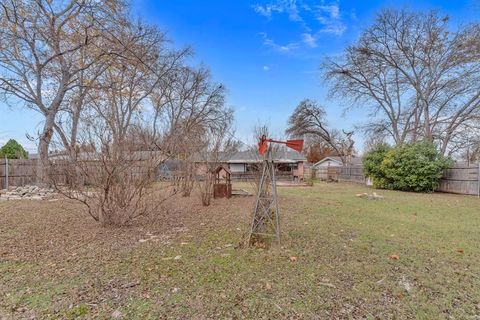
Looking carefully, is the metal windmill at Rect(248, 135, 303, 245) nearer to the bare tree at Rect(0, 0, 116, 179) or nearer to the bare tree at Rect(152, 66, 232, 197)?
the bare tree at Rect(0, 0, 116, 179)

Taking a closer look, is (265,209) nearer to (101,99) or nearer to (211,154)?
(211,154)

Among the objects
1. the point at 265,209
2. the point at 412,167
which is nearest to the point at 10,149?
the point at 265,209

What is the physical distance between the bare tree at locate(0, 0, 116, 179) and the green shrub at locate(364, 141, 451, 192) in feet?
49.4

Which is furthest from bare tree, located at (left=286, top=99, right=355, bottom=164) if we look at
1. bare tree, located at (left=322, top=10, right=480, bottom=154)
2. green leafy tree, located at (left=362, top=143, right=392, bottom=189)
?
green leafy tree, located at (left=362, top=143, right=392, bottom=189)

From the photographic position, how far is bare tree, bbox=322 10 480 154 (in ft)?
52.7

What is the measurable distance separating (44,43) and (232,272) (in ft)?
42.2

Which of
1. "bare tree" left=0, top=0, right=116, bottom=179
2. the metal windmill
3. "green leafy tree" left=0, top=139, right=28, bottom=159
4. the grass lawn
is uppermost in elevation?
"bare tree" left=0, top=0, right=116, bottom=179

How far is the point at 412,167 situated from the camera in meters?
13.5

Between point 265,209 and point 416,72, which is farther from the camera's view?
point 416,72

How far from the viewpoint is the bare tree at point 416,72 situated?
16.1 m

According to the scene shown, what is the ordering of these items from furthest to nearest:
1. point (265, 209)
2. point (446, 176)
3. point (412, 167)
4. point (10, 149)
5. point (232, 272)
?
point (10, 149) < point (412, 167) < point (446, 176) < point (265, 209) < point (232, 272)

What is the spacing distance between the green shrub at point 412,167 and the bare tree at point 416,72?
5124 millimetres

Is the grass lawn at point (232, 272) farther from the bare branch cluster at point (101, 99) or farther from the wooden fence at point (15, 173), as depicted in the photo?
the wooden fence at point (15, 173)

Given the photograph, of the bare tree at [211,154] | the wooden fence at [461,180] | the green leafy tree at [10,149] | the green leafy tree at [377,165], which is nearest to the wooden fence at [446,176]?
the wooden fence at [461,180]
